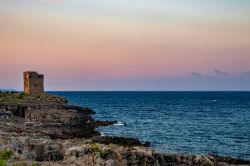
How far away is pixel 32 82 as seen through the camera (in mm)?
142250

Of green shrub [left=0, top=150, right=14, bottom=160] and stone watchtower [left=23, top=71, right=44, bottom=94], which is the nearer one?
green shrub [left=0, top=150, right=14, bottom=160]

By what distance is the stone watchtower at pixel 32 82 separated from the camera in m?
141

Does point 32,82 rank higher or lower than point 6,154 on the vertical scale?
higher

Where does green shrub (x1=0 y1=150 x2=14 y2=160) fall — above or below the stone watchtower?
below

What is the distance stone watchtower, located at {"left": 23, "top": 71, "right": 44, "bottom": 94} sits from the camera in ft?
463

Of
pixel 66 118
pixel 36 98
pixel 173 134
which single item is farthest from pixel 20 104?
pixel 173 134

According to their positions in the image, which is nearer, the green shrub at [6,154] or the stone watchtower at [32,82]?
the green shrub at [6,154]

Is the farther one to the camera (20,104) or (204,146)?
(20,104)

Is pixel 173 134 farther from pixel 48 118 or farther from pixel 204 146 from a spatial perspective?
pixel 48 118

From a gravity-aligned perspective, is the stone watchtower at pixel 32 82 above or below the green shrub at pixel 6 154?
above

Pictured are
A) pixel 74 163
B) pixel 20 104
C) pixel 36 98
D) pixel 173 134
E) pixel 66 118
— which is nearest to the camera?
pixel 74 163

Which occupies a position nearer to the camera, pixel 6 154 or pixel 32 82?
pixel 6 154

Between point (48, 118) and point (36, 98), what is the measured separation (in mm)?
38653

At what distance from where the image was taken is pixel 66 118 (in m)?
96.3
